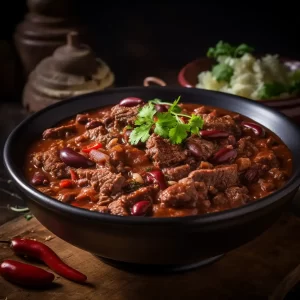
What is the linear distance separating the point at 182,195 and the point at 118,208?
41cm

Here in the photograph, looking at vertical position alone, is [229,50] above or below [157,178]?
below

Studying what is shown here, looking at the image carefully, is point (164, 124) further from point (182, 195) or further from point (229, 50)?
point (229, 50)

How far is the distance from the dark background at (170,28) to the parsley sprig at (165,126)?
14.2 feet

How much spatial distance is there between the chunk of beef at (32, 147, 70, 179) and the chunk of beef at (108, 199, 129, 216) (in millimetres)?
543

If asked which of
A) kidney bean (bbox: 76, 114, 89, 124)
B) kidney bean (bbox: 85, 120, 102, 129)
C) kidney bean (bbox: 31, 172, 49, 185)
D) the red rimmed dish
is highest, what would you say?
kidney bean (bbox: 85, 120, 102, 129)

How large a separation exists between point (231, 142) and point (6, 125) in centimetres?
380

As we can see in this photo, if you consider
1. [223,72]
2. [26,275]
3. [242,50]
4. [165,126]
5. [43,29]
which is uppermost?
[165,126]

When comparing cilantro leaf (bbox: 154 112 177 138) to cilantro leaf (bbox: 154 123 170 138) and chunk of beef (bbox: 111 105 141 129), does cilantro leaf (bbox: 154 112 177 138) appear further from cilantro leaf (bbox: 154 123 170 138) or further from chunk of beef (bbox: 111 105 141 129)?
chunk of beef (bbox: 111 105 141 129)

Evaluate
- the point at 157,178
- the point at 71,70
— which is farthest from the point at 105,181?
the point at 71,70

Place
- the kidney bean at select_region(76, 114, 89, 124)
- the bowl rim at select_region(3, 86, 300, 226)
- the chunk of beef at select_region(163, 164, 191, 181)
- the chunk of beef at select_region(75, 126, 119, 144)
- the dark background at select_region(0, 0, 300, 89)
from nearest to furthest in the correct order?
1. the bowl rim at select_region(3, 86, 300, 226)
2. the chunk of beef at select_region(163, 164, 191, 181)
3. the chunk of beef at select_region(75, 126, 119, 144)
4. the kidney bean at select_region(76, 114, 89, 124)
5. the dark background at select_region(0, 0, 300, 89)

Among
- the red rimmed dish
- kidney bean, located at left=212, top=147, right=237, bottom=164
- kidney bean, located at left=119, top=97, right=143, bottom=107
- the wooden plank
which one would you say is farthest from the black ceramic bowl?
the red rimmed dish

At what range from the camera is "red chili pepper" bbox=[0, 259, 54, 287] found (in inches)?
158

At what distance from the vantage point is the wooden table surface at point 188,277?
3.98m

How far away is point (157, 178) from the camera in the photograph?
394 centimetres
